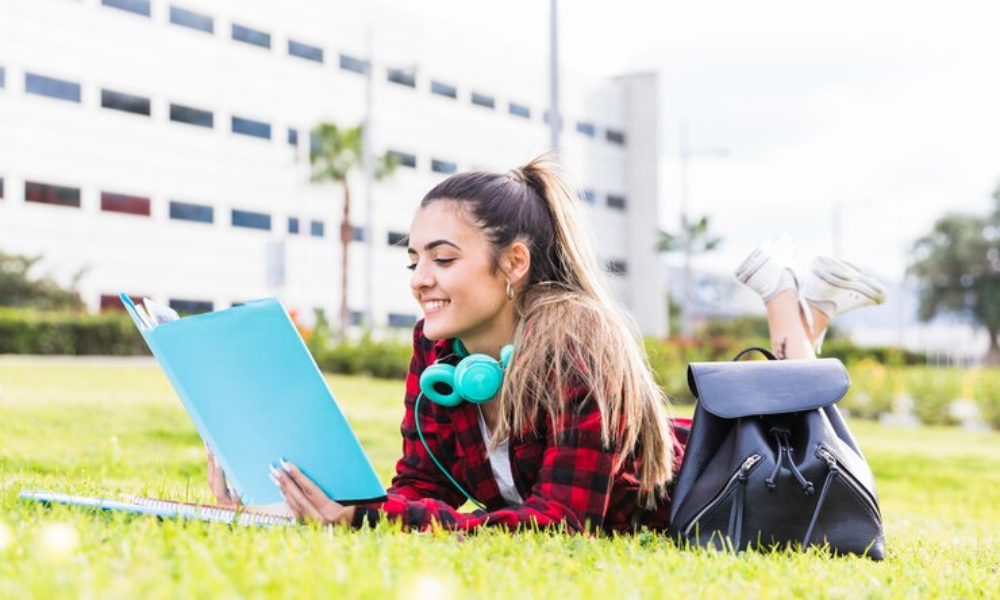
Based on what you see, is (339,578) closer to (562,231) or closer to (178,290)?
(562,231)

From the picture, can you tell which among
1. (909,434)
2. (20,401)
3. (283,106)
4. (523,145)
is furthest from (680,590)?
(523,145)

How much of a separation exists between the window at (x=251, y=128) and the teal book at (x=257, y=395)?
3919cm

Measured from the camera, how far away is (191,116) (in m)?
38.8

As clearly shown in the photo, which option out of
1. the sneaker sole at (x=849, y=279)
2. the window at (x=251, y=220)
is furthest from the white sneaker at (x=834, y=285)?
the window at (x=251, y=220)

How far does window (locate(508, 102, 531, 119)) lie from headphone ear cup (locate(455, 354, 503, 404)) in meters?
49.0

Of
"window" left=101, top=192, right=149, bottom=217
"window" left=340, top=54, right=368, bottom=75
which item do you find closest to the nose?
"window" left=101, top=192, right=149, bottom=217

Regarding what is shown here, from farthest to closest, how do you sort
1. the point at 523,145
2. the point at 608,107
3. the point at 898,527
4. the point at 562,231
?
the point at 608,107 < the point at 523,145 < the point at 898,527 < the point at 562,231

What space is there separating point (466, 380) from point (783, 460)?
3.20 ft

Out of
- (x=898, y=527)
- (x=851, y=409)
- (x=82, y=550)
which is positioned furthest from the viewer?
(x=851, y=409)

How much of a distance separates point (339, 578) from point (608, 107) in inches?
2218

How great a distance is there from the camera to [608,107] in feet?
187

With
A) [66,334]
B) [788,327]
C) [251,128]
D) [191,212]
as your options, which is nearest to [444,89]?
[251,128]

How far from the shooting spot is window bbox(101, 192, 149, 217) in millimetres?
36125

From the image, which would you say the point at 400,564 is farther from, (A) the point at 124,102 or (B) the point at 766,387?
(A) the point at 124,102
